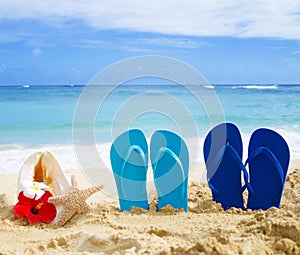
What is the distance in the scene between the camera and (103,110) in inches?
426

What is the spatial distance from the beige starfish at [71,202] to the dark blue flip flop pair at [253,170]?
0.78 m

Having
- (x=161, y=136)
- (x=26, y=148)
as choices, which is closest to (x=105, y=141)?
(x=26, y=148)

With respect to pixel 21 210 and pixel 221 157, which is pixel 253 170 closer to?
pixel 221 157

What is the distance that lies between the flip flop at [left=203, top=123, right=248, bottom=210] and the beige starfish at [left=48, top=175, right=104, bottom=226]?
75 cm

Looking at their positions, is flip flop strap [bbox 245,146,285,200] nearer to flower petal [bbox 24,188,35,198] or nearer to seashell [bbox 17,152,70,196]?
seashell [bbox 17,152,70,196]

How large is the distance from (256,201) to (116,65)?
1.40 m

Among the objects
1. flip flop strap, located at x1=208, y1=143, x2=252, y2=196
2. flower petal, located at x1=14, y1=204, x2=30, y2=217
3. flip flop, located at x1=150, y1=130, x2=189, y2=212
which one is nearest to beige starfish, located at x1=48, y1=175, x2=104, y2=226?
flower petal, located at x1=14, y1=204, x2=30, y2=217

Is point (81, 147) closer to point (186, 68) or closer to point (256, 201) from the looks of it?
point (186, 68)

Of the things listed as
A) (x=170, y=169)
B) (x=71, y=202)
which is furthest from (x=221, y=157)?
(x=71, y=202)

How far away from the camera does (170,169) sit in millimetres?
2469

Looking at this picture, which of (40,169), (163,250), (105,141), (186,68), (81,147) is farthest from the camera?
(105,141)

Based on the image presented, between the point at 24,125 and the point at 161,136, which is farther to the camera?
the point at 24,125

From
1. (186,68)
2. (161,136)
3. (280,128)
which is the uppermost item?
(186,68)

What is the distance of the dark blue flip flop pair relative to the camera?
2465 mm
